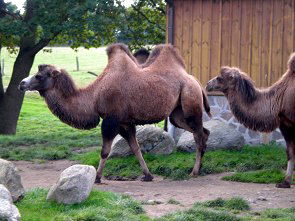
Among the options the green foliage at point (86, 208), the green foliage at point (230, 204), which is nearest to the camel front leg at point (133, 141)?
the green foliage at point (86, 208)

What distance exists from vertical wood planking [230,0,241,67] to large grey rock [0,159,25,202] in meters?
6.68

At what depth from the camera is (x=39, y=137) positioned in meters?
16.8

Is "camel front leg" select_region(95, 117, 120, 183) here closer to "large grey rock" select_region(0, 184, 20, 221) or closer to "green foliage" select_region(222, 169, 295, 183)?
"green foliage" select_region(222, 169, 295, 183)

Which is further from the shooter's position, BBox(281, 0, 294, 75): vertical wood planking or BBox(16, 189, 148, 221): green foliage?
BBox(281, 0, 294, 75): vertical wood planking

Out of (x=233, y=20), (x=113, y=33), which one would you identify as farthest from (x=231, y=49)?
(x=113, y=33)

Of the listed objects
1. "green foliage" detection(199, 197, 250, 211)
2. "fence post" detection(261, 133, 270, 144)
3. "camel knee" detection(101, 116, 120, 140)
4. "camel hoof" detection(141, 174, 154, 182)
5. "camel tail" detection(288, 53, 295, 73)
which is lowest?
"camel hoof" detection(141, 174, 154, 182)

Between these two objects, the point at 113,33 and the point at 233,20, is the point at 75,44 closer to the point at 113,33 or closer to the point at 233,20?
the point at 113,33

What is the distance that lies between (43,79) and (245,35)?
475cm

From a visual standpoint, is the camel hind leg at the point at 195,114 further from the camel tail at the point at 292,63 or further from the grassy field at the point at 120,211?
the grassy field at the point at 120,211

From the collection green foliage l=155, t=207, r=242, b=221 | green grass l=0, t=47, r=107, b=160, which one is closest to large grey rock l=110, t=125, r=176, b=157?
green grass l=0, t=47, r=107, b=160

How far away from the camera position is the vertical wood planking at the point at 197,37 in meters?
13.5

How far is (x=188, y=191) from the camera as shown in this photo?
948 cm

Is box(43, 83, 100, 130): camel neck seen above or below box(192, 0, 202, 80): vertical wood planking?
below

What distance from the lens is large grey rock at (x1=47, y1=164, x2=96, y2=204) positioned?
7.63m
